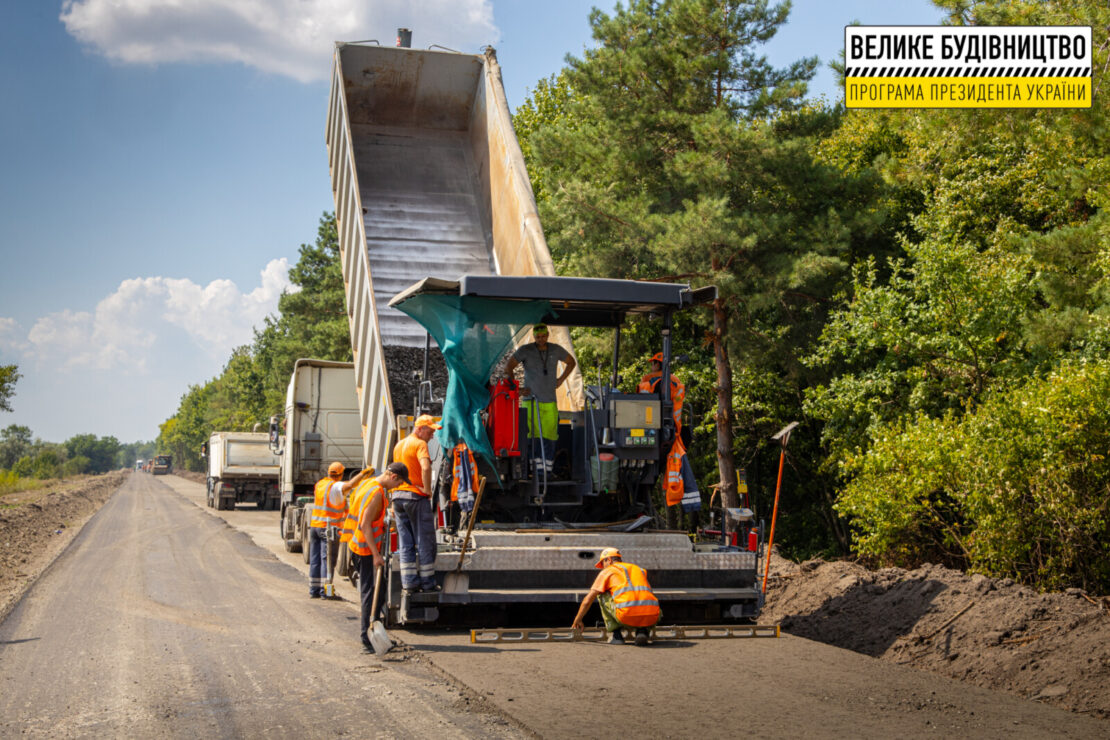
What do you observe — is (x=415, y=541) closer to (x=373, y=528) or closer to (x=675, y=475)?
(x=373, y=528)

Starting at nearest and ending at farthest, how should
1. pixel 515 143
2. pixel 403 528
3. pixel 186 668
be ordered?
1. pixel 186 668
2. pixel 403 528
3. pixel 515 143

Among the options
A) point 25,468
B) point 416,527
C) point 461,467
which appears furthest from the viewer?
point 25,468

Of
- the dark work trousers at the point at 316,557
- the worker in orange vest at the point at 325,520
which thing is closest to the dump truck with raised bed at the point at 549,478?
the worker in orange vest at the point at 325,520

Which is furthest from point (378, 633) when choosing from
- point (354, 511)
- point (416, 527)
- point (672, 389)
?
point (672, 389)

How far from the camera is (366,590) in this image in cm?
750

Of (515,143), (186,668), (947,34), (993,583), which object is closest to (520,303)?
(186,668)

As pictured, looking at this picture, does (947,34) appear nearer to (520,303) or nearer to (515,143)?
(515,143)

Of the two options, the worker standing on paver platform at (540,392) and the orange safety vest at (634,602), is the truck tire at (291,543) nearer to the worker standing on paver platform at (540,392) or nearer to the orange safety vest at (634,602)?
the worker standing on paver platform at (540,392)

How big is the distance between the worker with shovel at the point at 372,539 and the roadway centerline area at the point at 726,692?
1.27ft

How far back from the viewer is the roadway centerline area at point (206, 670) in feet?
17.2

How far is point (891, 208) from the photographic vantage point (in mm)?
17438

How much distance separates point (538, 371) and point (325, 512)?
Answer: 152 inches

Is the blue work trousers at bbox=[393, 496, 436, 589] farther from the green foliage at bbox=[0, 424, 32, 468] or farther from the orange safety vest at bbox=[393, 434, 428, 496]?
the green foliage at bbox=[0, 424, 32, 468]

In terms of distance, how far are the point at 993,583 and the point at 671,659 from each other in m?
2.98
